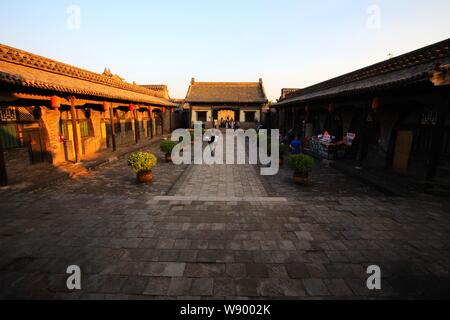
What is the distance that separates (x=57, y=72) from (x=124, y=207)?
29.3ft

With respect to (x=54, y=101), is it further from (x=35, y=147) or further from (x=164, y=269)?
(x=164, y=269)

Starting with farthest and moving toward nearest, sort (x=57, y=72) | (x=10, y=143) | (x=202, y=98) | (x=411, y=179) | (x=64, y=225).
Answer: (x=202, y=98) → (x=57, y=72) → (x=10, y=143) → (x=411, y=179) → (x=64, y=225)

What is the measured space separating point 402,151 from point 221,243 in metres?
8.30

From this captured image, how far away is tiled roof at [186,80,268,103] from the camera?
90.9 feet

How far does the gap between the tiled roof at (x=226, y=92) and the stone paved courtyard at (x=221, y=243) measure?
2206cm

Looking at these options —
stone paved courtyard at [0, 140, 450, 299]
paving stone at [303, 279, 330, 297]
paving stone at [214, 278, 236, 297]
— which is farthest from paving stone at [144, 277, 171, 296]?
paving stone at [303, 279, 330, 297]

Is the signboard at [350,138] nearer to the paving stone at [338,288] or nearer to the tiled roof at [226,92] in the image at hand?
the paving stone at [338,288]

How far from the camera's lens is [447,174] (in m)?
6.99

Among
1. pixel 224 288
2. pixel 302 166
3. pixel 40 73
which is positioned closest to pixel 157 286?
pixel 224 288

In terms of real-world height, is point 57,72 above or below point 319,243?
above
